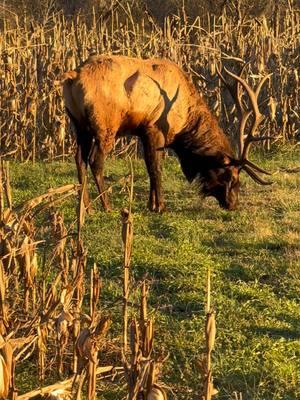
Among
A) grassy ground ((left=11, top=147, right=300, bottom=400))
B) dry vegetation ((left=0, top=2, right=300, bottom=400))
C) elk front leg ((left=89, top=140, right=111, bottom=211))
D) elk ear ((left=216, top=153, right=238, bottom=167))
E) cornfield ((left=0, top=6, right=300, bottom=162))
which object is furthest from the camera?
cornfield ((left=0, top=6, right=300, bottom=162))

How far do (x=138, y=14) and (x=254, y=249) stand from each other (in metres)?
20.8

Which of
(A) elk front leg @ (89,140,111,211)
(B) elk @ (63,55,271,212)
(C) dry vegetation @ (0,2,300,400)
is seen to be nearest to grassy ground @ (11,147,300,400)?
(C) dry vegetation @ (0,2,300,400)

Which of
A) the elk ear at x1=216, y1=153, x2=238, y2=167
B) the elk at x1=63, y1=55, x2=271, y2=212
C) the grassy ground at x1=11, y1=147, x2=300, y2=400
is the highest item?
the elk at x1=63, y1=55, x2=271, y2=212

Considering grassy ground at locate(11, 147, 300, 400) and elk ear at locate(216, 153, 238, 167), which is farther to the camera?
elk ear at locate(216, 153, 238, 167)

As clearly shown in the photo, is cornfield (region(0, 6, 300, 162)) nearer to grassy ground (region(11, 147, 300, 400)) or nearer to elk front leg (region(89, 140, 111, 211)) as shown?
grassy ground (region(11, 147, 300, 400))

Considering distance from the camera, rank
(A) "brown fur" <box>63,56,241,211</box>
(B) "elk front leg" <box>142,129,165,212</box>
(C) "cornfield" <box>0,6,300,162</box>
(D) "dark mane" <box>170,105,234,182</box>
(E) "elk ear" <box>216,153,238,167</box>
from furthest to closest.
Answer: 1. (C) "cornfield" <box>0,6,300,162</box>
2. (D) "dark mane" <box>170,105,234,182</box>
3. (E) "elk ear" <box>216,153,238,167</box>
4. (B) "elk front leg" <box>142,129,165,212</box>
5. (A) "brown fur" <box>63,56,241,211</box>

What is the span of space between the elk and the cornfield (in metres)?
2.80

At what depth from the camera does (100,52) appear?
1248 centimetres

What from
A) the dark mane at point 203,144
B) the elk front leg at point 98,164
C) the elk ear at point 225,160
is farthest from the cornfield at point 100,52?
the elk front leg at point 98,164

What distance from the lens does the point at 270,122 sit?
12.8 meters

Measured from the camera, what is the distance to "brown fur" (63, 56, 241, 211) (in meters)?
8.65

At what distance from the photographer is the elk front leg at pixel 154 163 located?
9.13m

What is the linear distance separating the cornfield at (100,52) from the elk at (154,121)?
2798 millimetres

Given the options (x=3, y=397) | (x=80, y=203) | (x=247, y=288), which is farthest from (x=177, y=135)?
(x=3, y=397)
